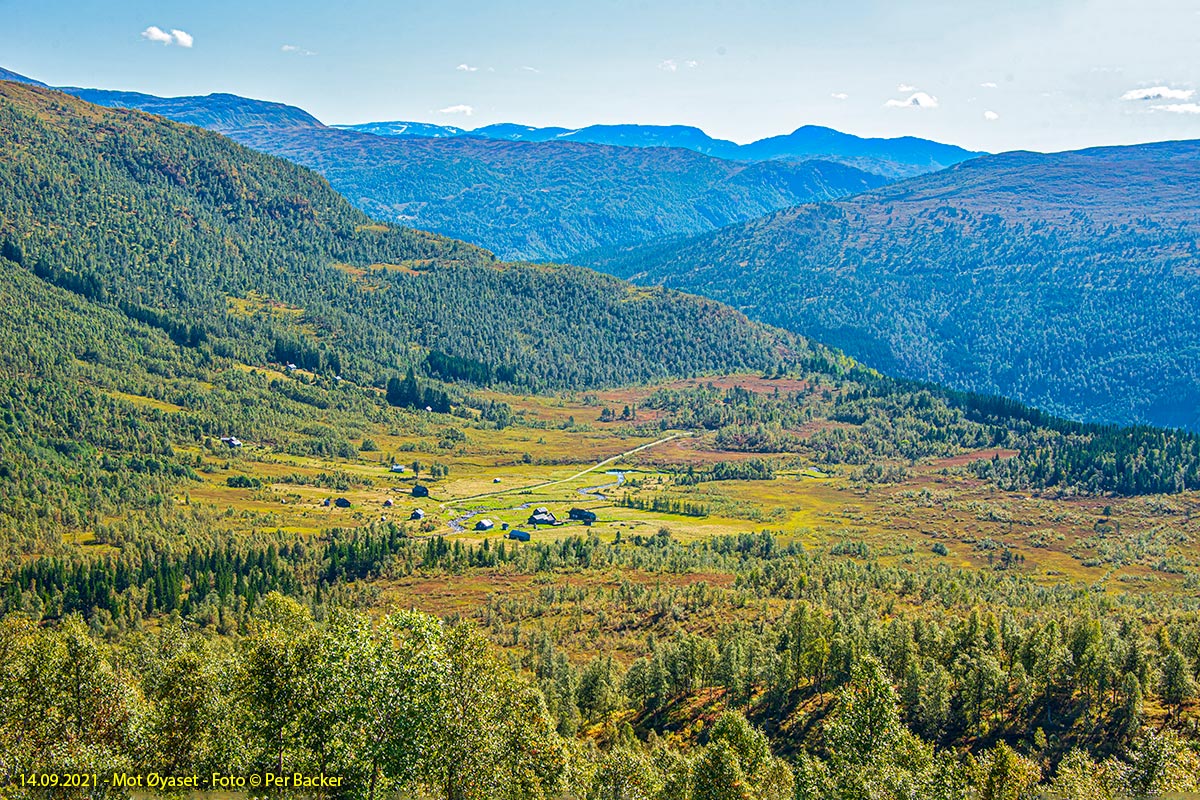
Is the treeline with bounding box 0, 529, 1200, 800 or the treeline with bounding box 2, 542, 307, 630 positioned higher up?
the treeline with bounding box 0, 529, 1200, 800

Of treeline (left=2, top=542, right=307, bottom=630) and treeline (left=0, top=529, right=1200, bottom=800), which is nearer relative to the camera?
treeline (left=0, top=529, right=1200, bottom=800)

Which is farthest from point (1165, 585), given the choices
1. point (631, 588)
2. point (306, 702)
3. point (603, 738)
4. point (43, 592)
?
point (43, 592)

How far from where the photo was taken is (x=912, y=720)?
337ft

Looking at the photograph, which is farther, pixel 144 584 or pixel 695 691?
pixel 144 584

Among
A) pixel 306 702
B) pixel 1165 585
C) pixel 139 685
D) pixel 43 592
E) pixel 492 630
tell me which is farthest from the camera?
pixel 1165 585

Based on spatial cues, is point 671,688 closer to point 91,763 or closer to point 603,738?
point 603,738

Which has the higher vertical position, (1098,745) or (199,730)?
(199,730)

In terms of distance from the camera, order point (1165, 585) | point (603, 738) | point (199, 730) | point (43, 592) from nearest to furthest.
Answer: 1. point (199, 730)
2. point (603, 738)
3. point (43, 592)
4. point (1165, 585)

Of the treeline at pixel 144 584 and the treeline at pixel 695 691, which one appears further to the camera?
the treeline at pixel 144 584

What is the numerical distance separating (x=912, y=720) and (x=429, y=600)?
99.7 m

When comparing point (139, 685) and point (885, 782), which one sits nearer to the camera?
point (885, 782)

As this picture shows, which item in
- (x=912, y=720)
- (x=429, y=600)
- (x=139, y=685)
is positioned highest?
(x=139, y=685)

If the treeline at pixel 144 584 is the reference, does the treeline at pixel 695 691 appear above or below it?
above

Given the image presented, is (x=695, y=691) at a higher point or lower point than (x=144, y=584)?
higher
